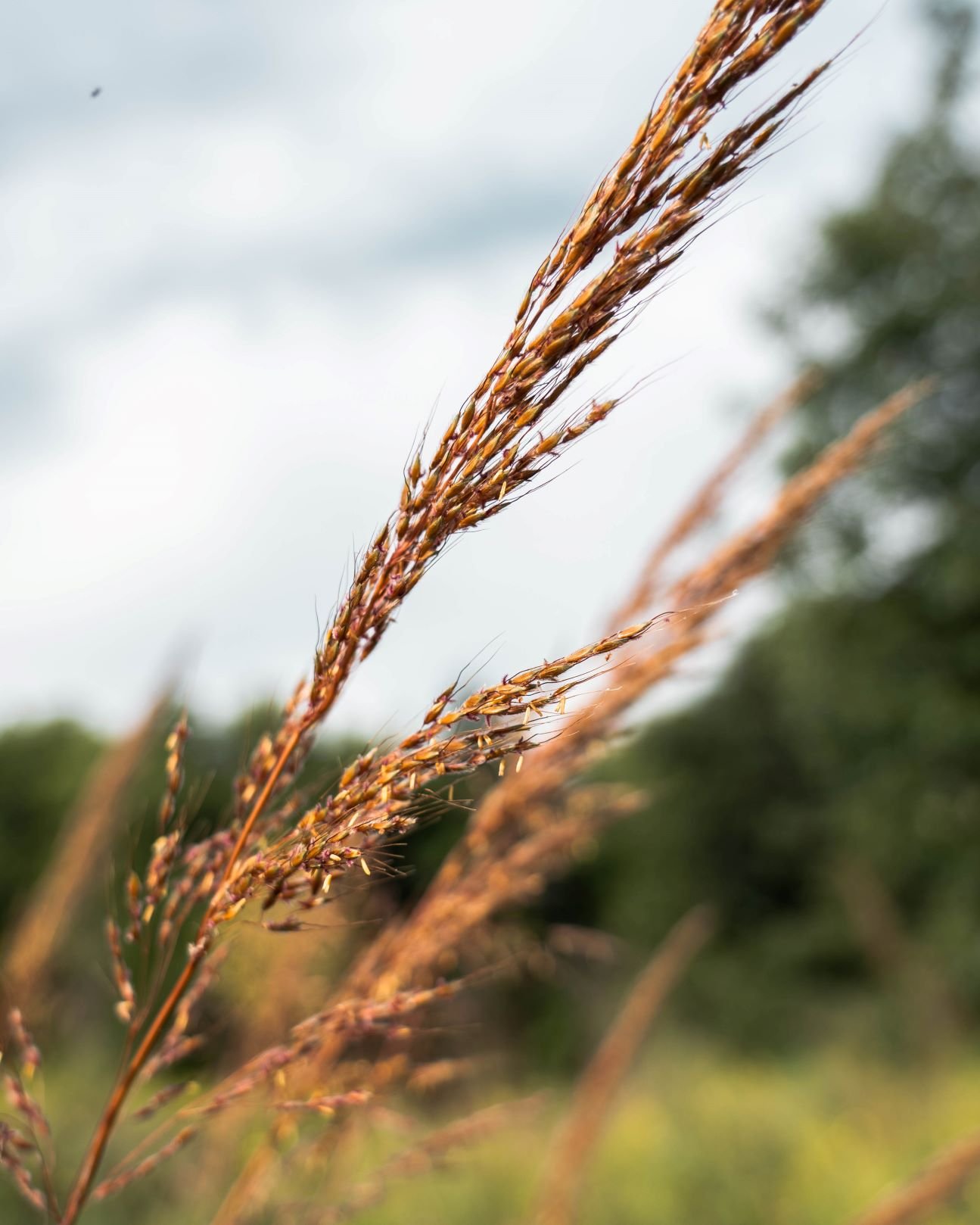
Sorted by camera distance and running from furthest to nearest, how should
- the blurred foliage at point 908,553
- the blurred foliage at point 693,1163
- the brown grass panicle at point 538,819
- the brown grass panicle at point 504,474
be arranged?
the blurred foliage at point 908,553, the blurred foliage at point 693,1163, the brown grass panicle at point 538,819, the brown grass panicle at point 504,474

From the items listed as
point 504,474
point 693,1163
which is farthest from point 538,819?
point 693,1163

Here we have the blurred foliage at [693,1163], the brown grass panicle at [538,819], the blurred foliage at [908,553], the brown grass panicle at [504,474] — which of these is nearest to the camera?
the brown grass panicle at [504,474]

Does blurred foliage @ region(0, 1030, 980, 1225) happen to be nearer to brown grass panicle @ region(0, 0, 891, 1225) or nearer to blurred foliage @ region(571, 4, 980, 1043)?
brown grass panicle @ region(0, 0, 891, 1225)

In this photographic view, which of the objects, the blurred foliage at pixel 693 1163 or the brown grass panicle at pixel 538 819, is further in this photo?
the blurred foliage at pixel 693 1163

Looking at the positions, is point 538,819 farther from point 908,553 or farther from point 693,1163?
point 908,553

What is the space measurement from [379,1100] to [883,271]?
66.6 feet

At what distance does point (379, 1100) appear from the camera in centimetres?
148

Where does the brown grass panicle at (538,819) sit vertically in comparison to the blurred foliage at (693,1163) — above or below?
above

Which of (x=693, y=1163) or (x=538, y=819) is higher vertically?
(x=538, y=819)

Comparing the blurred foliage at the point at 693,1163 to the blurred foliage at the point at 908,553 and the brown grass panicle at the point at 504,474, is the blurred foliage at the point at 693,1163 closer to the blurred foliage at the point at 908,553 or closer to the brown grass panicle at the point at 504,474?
the brown grass panicle at the point at 504,474

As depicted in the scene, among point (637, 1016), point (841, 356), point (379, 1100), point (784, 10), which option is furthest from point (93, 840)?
point (841, 356)

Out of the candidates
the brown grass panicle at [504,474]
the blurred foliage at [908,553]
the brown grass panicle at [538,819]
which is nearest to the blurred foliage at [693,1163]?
the brown grass panicle at [538,819]

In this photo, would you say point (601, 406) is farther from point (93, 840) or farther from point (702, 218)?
point (93, 840)

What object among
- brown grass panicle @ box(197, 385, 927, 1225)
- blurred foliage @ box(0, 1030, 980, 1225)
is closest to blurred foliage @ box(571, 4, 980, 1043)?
blurred foliage @ box(0, 1030, 980, 1225)
